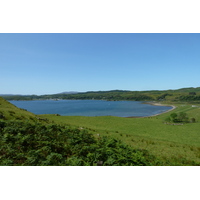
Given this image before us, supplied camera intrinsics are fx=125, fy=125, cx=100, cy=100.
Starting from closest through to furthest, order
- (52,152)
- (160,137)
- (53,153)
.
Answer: (53,153) < (52,152) < (160,137)

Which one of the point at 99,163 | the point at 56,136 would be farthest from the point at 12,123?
the point at 99,163

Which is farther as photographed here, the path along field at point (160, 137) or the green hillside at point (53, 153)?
the path along field at point (160, 137)

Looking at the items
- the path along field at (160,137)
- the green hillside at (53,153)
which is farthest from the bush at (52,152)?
the path along field at (160,137)

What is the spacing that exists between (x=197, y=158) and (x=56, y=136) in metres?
14.1

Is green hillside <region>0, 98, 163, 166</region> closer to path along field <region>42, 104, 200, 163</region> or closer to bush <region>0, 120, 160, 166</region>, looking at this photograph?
bush <region>0, 120, 160, 166</region>

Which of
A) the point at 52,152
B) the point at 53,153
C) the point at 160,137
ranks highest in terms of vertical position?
the point at 53,153

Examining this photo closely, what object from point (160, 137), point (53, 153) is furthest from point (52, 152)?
point (160, 137)

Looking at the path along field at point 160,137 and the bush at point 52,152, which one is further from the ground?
the bush at point 52,152

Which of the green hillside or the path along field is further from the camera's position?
the path along field

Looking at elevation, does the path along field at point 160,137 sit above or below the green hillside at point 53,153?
below

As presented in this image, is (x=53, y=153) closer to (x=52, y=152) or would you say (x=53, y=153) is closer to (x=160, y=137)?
(x=52, y=152)

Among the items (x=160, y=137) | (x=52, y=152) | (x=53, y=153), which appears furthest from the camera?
(x=160, y=137)

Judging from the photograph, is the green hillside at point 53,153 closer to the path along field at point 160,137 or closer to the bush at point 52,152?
the bush at point 52,152

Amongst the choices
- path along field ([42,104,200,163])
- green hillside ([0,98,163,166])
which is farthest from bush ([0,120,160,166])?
path along field ([42,104,200,163])
